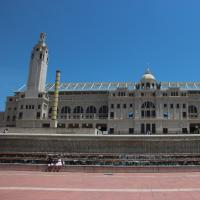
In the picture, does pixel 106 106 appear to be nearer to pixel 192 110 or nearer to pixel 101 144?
pixel 192 110

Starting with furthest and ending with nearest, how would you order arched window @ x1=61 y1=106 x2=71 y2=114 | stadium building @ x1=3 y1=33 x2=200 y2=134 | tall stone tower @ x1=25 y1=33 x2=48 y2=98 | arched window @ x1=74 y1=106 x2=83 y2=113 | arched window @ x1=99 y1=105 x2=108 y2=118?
1. arched window @ x1=61 y1=106 x2=71 y2=114
2. arched window @ x1=74 y1=106 x2=83 y2=113
3. tall stone tower @ x1=25 y1=33 x2=48 y2=98
4. arched window @ x1=99 y1=105 x2=108 y2=118
5. stadium building @ x1=3 y1=33 x2=200 y2=134

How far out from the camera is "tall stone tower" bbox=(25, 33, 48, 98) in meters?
101

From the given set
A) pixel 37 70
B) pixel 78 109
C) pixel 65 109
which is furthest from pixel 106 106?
pixel 37 70

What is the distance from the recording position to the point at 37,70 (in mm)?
103438

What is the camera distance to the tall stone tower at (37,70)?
101 meters

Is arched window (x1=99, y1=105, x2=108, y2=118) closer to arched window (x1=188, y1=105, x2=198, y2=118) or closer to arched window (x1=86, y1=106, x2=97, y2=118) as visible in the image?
arched window (x1=86, y1=106, x2=97, y2=118)

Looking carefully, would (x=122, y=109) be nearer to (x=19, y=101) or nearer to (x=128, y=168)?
(x=19, y=101)

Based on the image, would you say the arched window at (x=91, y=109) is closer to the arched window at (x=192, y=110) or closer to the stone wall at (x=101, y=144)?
the arched window at (x=192, y=110)

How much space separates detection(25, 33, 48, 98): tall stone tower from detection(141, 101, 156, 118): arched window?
3810 centimetres

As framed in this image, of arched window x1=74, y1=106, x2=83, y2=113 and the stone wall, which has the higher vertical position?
arched window x1=74, y1=106, x2=83, y2=113

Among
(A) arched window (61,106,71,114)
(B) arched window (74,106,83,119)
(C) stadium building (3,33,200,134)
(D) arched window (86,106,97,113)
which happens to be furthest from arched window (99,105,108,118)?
(A) arched window (61,106,71,114)

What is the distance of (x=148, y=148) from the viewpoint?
59.3 m

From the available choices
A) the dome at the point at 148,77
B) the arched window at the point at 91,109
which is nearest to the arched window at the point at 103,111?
the arched window at the point at 91,109
